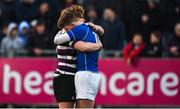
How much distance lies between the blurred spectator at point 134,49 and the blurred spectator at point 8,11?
3.58m

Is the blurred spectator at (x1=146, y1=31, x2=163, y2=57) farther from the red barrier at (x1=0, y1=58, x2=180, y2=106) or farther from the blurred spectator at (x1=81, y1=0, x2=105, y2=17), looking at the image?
the blurred spectator at (x1=81, y1=0, x2=105, y2=17)

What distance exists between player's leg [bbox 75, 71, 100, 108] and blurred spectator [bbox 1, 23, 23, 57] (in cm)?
781

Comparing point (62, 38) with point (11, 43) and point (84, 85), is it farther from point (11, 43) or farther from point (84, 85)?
point (11, 43)

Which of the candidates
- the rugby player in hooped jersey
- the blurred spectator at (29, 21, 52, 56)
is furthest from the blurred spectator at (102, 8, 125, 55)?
the rugby player in hooped jersey

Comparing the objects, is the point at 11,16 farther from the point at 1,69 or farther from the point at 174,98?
the point at 174,98

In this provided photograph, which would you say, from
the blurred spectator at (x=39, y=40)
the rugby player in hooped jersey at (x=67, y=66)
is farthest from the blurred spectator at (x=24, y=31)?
the rugby player in hooped jersey at (x=67, y=66)

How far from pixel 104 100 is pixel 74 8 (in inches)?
288

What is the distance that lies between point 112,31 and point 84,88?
24.9 ft

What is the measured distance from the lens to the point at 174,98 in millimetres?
16609

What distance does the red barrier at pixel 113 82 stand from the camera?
16.6 m

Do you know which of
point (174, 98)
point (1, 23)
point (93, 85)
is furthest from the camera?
point (1, 23)

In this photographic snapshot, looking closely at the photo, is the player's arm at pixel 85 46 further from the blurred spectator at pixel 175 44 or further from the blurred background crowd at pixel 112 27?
the blurred spectator at pixel 175 44

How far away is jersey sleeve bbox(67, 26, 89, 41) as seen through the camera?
981 centimetres

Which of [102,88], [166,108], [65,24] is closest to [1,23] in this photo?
[102,88]
